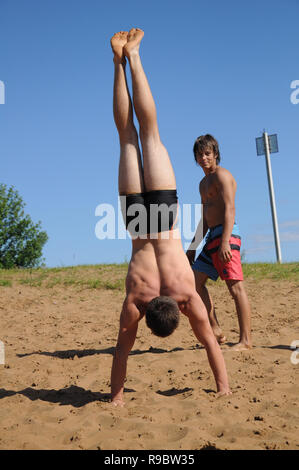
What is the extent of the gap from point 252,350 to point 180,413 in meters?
2.26

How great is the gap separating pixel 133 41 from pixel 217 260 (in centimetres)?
286

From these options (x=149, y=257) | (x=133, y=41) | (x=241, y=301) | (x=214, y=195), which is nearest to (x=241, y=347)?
(x=241, y=301)

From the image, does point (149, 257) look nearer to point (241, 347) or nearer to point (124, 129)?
point (124, 129)

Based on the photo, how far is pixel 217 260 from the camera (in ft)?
19.6

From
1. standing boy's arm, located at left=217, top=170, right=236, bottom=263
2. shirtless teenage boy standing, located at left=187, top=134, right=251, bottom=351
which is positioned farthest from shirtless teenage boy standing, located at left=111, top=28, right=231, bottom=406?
shirtless teenage boy standing, located at left=187, top=134, right=251, bottom=351

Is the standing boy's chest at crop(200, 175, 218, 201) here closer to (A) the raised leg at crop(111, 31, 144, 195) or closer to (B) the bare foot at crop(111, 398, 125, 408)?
(A) the raised leg at crop(111, 31, 144, 195)

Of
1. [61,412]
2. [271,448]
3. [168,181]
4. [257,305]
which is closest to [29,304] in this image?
[257,305]

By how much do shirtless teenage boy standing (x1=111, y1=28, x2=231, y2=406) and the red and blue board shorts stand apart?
5.23ft

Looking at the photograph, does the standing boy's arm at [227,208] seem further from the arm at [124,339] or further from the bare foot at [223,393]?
the arm at [124,339]

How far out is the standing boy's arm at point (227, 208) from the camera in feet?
18.6

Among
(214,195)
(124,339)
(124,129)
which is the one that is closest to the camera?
(124,339)

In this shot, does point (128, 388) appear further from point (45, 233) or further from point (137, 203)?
point (45, 233)

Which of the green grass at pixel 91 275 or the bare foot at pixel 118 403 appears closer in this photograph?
the bare foot at pixel 118 403

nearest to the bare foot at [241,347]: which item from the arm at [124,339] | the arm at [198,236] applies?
the arm at [198,236]
